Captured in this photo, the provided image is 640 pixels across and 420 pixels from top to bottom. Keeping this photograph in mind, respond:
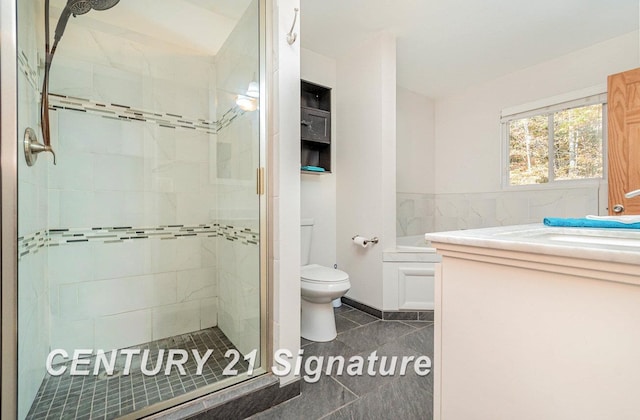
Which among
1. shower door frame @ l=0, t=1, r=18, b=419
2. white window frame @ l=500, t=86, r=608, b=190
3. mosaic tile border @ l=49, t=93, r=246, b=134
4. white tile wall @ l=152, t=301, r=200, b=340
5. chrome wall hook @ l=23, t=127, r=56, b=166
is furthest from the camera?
white window frame @ l=500, t=86, r=608, b=190

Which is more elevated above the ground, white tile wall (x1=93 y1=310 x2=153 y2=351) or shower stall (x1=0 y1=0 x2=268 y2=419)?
shower stall (x1=0 y1=0 x2=268 y2=419)

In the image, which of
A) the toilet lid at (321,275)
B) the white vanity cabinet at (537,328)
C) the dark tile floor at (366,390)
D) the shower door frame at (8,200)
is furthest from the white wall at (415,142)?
the shower door frame at (8,200)

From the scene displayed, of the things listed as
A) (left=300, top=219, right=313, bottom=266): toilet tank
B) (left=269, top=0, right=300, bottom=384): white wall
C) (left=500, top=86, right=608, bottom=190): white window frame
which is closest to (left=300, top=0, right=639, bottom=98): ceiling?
(left=500, top=86, right=608, bottom=190): white window frame

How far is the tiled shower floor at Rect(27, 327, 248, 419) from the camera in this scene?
1.20m

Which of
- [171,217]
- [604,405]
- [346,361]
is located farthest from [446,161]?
[604,405]

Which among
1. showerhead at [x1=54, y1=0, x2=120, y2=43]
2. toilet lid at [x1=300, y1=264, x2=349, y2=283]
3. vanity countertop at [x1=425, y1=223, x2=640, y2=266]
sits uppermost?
showerhead at [x1=54, y1=0, x2=120, y2=43]

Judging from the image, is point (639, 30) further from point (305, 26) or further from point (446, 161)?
point (305, 26)

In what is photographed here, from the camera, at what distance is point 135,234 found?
182 centimetres

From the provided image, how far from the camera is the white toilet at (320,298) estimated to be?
1.88 meters

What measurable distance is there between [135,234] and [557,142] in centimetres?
369

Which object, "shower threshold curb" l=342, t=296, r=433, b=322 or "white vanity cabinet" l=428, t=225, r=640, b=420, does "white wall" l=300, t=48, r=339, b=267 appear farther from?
"white vanity cabinet" l=428, t=225, r=640, b=420

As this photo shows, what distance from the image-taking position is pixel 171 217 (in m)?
1.93

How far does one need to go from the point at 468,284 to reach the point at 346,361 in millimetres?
1174

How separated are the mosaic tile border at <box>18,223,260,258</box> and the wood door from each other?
8.21 ft
